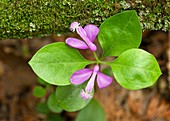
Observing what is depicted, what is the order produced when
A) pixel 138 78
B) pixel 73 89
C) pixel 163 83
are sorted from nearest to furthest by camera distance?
pixel 138 78 → pixel 73 89 → pixel 163 83

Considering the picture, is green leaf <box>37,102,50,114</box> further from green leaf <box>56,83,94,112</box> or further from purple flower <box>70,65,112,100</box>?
purple flower <box>70,65,112,100</box>

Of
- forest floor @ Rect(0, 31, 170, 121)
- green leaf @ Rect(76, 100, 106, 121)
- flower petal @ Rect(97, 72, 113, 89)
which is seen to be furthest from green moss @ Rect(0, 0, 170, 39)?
forest floor @ Rect(0, 31, 170, 121)

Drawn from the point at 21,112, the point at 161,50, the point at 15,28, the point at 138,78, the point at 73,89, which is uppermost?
the point at 15,28

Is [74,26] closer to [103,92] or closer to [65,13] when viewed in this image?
[65,13]

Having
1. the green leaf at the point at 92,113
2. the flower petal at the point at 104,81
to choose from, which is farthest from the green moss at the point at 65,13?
the green leaf at the point at 92,113

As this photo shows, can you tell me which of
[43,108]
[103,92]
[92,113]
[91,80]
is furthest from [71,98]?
[103,92]

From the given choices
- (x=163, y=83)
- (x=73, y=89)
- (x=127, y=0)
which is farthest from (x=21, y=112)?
(x=127, y=0)

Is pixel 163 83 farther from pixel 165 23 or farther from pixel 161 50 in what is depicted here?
pixel 165 23

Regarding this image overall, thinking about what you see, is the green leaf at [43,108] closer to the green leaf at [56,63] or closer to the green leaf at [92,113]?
the green leaf at [92,113]
